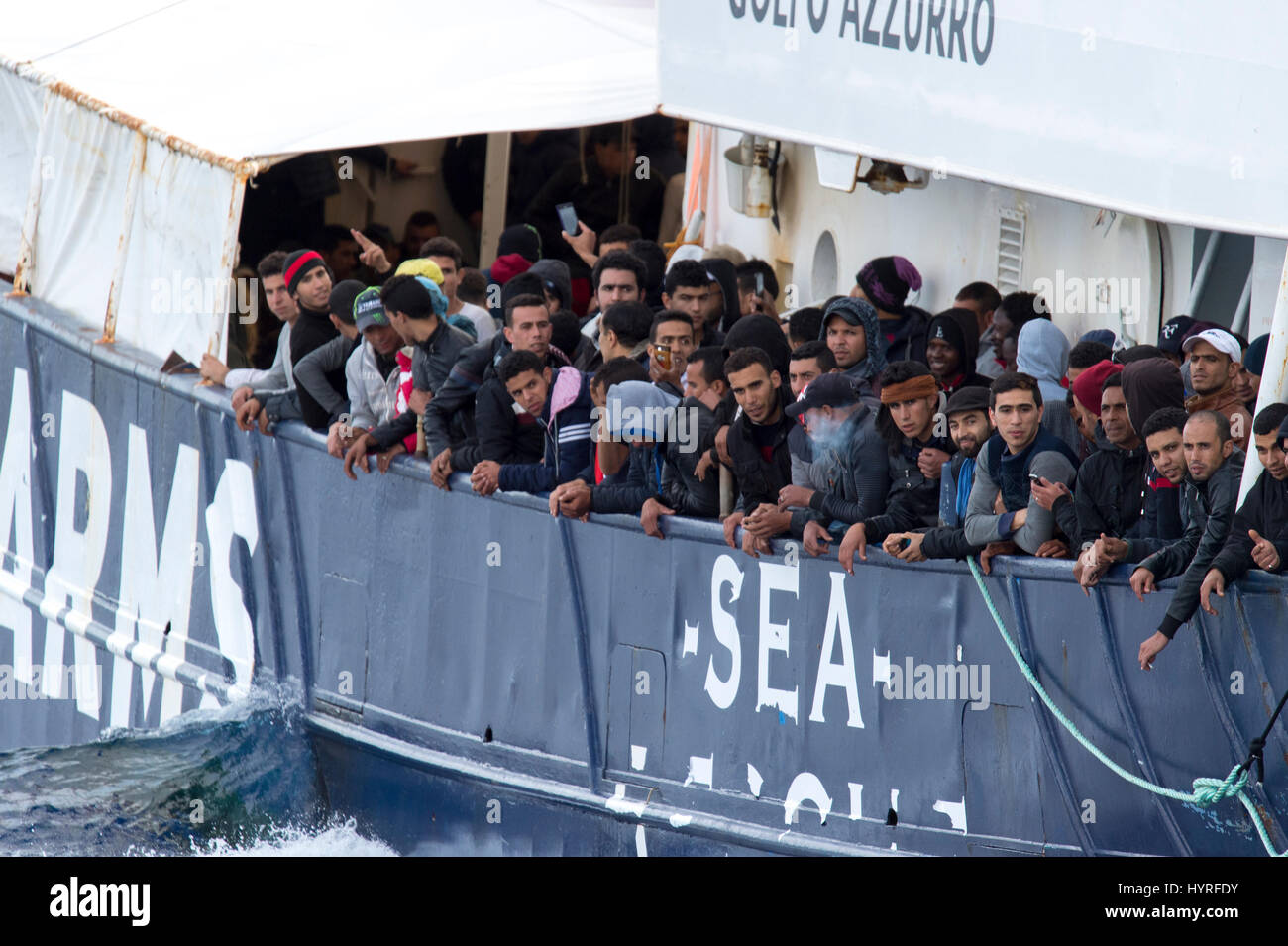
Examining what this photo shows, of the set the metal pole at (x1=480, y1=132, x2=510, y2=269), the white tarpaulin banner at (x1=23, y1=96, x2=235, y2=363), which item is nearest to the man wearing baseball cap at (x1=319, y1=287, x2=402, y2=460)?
the white tarpaulin banner at (x1=23, y1=96, x2=235, y2=363)

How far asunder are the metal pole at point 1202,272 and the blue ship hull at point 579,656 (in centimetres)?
173

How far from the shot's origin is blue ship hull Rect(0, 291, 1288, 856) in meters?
7.15

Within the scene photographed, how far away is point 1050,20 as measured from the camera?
22.1 ft

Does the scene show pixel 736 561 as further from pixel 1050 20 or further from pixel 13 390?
pixel 13 390

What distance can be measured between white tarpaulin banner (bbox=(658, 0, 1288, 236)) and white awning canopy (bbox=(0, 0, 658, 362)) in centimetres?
291

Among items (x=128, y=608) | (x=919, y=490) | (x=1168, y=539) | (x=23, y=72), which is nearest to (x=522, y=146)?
(x=23, y=72)

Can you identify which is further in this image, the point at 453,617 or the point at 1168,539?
the point at 453,617

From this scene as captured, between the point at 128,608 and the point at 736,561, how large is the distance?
4.84 meters

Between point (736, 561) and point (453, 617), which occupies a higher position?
point (736, 561)

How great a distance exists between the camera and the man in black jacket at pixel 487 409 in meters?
8.98

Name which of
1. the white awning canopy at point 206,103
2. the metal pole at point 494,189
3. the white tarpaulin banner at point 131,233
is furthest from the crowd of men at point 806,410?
the metal pole at point 494,189

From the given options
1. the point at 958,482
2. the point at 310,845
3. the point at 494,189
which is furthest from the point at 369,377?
the point at 494,189

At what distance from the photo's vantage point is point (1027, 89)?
684cm

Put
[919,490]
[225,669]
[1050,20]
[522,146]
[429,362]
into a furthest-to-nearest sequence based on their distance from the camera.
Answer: [522,146] < [225,669] < [429,362] < [919,490] < [1050,20]
